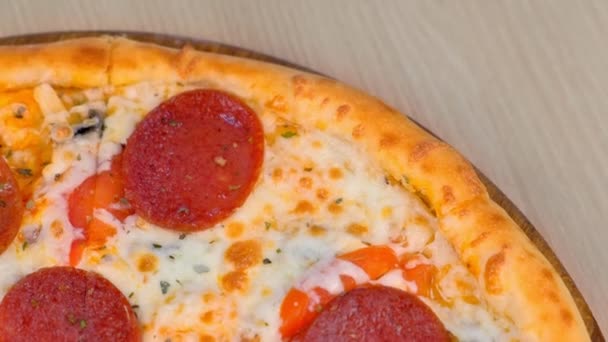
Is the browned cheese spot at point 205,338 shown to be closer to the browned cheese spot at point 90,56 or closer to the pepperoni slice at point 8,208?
the pepperoni slice at point 8,208

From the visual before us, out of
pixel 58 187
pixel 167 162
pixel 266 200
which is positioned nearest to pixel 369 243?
pixel 266 200

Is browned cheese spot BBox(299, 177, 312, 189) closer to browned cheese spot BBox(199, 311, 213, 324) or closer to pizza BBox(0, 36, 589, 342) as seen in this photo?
pizza BBox(0, 36, 589, 342)

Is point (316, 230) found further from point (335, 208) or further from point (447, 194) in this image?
point (447, 194)

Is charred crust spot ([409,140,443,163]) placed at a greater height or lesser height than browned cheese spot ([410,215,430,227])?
greater

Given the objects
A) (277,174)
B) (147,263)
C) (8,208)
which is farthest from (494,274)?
(8,208)

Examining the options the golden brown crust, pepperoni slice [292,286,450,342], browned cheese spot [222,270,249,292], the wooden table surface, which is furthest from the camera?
the wooden table surface

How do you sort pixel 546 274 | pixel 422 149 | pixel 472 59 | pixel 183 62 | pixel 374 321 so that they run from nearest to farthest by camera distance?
1. pixel 374 321
2. pixel 546 274
3. pixel 422 149
4. pixel 183 62
5. pixel 472 59

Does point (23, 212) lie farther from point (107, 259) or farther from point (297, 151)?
point (297, 151)

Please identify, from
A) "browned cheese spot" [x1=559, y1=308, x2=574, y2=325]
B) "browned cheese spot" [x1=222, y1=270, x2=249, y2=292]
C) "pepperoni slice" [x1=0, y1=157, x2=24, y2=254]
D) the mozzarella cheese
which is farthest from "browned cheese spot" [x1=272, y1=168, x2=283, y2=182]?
"browned cheese spot" [x1=559, y1=308, x2=574, y2=325]
